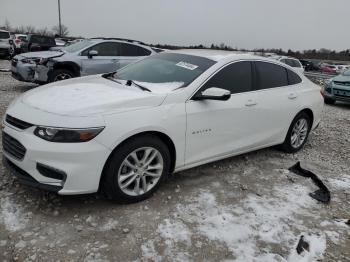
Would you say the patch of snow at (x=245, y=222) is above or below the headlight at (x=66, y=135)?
below

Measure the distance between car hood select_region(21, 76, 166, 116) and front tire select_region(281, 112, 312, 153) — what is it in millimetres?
2611

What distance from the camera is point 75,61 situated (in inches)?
374

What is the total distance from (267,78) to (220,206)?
6.90 feet

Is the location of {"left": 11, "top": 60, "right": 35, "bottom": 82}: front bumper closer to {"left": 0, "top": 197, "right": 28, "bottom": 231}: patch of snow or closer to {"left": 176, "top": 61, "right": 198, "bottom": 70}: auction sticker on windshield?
{"left": 176, "top": 61, "right": 198, "bottom": 70}: auction sticker on windshield

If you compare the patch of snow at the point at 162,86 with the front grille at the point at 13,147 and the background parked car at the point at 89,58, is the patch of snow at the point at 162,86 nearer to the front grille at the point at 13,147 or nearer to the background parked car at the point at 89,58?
the front grille at the point at 13,147

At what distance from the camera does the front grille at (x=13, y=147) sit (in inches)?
129

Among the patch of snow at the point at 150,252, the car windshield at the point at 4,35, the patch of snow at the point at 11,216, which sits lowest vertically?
the patch of snow at the point at 150,252

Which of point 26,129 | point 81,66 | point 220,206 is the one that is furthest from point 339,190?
point 81,66

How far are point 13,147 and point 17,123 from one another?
0.23m

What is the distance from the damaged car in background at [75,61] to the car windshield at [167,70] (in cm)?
501

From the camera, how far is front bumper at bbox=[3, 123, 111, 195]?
124 inches

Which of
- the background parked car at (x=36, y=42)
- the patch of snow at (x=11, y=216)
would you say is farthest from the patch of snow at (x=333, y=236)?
the background parked car at (x=36, y=42)

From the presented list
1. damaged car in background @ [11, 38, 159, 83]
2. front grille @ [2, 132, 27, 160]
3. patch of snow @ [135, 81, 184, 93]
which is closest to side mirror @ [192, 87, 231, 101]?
patch of snow @ [135, 81, 184, 93]

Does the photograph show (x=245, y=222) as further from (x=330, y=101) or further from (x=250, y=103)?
(x=330, y=101)
